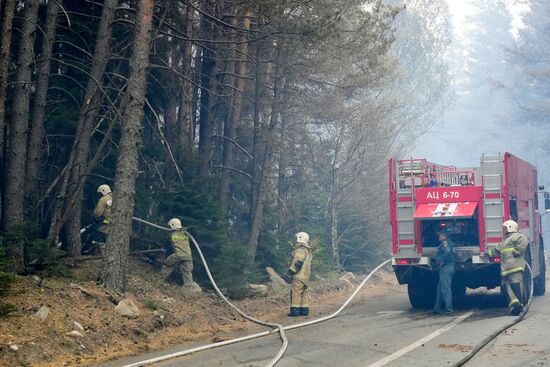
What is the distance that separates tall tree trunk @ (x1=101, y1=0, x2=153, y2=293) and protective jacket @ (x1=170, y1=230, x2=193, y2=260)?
1.80 meters

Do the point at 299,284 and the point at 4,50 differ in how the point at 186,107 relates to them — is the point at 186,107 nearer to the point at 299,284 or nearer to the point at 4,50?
the point at 299,284

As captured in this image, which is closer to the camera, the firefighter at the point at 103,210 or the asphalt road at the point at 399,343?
the asphalt road at the point at 399,343

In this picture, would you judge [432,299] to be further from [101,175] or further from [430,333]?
[101,175]

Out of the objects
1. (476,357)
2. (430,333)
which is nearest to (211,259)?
(430,333)

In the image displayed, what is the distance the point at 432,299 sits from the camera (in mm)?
16047

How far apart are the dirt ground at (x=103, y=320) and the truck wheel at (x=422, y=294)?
1.91 meters

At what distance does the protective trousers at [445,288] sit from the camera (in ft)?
48.3

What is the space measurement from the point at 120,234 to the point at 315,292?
7.70 m

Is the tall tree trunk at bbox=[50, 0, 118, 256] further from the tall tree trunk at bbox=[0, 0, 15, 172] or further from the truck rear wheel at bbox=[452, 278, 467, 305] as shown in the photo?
the truck rear wheel at bbox=[452, 278, 467, 305]

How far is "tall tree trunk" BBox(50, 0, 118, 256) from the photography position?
14578mm

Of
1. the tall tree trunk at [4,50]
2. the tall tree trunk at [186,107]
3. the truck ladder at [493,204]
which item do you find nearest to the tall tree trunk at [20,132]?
the tall tree trunk at [4,50]

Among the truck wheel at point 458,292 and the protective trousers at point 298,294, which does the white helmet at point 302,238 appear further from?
the truck wheel at point 458,292

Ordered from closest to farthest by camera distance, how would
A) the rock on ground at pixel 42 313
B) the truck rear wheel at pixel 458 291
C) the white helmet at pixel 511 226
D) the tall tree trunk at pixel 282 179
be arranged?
the rock on ground at pixel 42 313 < the white helmet at pixel 511 226 < the truck rear wheel at pixel 458 291 < the tall tree trunk at pixel 282 179

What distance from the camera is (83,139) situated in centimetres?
1477
